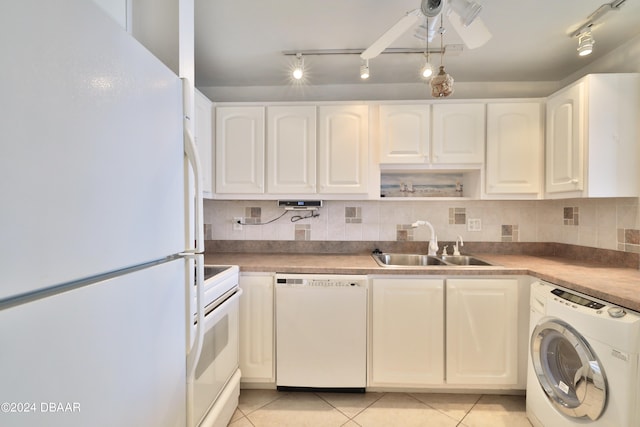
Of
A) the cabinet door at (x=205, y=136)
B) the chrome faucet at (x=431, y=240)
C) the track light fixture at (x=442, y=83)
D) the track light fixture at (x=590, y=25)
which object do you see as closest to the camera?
the track light fixture at (x=442, y=83)

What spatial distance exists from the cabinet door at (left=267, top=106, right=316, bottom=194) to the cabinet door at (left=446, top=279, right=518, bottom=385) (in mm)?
1316

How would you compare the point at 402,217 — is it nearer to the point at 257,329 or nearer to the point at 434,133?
the point at 434,133

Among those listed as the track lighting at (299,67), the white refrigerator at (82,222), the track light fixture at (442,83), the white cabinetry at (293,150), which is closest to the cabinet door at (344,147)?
the white cabinetry at (293,150)

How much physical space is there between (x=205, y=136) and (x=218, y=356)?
157 centimetres

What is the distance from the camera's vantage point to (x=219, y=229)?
2475mm

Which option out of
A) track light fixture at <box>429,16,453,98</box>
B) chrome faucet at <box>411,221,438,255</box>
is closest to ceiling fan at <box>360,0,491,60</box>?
track light fixture at <box>429,16,453,98</box>

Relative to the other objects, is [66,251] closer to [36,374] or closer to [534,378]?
[36,374]

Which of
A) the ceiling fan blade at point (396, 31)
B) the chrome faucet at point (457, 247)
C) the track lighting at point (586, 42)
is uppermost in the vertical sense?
the track lighting at point (586, 42)

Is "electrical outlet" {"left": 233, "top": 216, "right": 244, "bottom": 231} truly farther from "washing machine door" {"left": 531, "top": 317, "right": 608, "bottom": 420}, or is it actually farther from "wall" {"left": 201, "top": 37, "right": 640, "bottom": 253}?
"washing machine door" {"left": 531, "top": 317, "right": 608, "bottom": 420}

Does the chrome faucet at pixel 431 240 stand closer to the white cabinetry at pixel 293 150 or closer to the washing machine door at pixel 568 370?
the white cabinetry at pixel 293 150

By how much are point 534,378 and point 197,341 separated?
74.8 inches

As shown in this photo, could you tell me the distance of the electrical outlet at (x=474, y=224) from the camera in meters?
2.37

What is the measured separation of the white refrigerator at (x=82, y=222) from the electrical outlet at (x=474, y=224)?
239 centimetres

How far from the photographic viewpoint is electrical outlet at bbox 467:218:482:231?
7.79 feet
